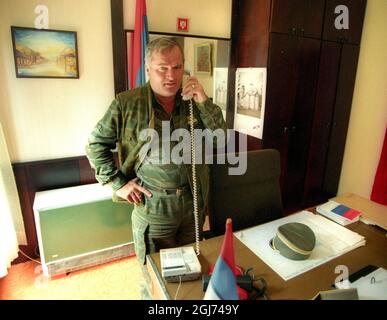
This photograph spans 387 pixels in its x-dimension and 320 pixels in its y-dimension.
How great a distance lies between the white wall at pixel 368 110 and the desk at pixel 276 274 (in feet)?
7.23

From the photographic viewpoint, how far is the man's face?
1.23 metres

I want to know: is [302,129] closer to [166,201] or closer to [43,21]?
[166,201]

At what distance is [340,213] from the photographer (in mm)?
1330

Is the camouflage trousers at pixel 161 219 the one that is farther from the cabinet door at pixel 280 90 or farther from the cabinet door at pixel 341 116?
the cabinet door at pixel 341 116

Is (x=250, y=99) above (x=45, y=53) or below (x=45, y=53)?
below

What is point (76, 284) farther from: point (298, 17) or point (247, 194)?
point (298, 17)

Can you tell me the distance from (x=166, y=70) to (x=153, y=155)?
408 mm

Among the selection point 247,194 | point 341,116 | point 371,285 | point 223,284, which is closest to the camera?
point 223,284

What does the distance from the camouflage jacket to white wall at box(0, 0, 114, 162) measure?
87 cm

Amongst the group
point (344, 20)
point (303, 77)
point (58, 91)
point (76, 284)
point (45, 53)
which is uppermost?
point (344, 20)

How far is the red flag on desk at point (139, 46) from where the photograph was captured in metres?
2.00

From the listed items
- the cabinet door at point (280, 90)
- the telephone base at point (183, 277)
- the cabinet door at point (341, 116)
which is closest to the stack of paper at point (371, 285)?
the telephone base at point (183, 277)

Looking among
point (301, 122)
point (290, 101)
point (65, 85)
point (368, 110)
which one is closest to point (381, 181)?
point (368, 110)

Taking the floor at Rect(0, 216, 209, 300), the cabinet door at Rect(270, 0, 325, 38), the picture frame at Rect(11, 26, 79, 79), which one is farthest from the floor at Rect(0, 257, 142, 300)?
the cabinet door at Rect(270, 0, 325, 38)
